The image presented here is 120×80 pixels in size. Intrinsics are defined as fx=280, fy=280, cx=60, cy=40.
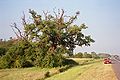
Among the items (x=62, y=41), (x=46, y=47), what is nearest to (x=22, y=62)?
(x=46, y=47)

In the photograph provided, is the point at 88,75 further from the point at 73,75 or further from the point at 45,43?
the point at 45,43

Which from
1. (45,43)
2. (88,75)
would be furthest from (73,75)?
(45,43)

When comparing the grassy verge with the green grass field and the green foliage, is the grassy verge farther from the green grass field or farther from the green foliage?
the green foliage

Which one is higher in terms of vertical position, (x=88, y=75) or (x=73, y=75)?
(x=73, y=75)

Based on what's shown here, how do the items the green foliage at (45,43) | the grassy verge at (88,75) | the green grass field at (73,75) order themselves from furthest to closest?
the green foliage at (45,43)
the green grass field at (73,75)
the grassy verge at (88,75)

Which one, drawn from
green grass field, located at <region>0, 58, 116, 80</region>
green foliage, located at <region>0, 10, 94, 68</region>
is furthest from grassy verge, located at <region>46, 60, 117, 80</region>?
green foliage, located at <region>0, 10, 94, 68</region>

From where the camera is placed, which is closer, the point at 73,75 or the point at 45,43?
the point at 73,75

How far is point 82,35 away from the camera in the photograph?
219 feet

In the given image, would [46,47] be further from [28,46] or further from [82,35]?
[82,35]

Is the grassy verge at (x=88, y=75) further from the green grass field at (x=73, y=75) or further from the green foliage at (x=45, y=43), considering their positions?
the green foliage at (x=45, y=43)

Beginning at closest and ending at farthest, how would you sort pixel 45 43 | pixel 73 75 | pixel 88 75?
pixel 88 75 → pixel 73 75 → pixel 45 43

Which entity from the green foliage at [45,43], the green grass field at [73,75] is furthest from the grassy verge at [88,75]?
the green foliage at [45,43]

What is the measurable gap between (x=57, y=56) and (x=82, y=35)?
41.4 feet

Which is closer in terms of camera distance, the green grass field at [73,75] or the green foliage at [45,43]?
the green grass field at [73,75]
